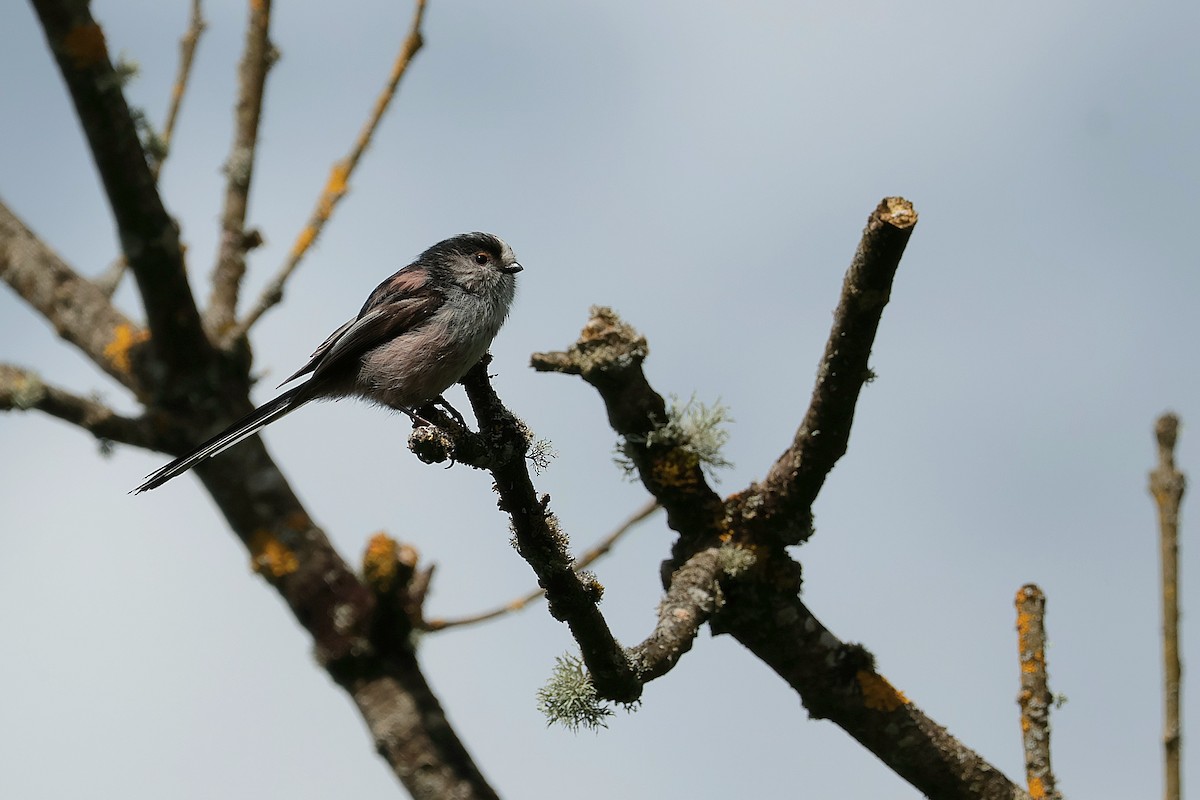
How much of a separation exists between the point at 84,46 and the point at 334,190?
189cm

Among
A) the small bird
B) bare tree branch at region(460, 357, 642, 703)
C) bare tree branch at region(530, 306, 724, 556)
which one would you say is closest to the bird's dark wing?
the small bird

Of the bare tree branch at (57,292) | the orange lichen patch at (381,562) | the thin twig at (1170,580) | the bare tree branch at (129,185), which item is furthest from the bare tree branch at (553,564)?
the bare tree branch at (57,292)

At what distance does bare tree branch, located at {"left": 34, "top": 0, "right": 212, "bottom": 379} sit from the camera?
5867 mm

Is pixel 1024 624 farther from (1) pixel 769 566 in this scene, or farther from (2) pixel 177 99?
(2) pixel 177 99

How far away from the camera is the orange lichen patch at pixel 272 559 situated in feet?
22.5

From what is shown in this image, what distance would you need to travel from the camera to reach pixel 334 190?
747 cm

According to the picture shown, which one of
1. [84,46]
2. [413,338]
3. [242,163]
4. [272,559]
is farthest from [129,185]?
[413,338]

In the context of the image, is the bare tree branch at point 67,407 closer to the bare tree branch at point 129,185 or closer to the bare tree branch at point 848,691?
the bare tree branch at point 129,185

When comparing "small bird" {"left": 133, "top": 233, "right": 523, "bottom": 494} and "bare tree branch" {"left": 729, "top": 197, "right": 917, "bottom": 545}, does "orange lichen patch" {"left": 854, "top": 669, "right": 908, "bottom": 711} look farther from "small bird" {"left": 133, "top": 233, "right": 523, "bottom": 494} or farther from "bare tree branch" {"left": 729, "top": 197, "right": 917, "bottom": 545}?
"small bird" {"left": 133, "top": 233, "right": 523, "bottom": 494}

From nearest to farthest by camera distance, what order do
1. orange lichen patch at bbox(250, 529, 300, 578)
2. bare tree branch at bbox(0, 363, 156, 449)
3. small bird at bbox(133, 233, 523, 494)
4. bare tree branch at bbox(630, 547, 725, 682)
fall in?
bare tree branch at bbox(630, 547, 725, 682)
small bird at bbox(133, 233, 523, 494)
bare tree branch at bbox(0, 363, 156, 449)
orange lichen patch at bbox(250, 529, 300, 578)

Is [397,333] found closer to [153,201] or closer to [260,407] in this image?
[260,407]

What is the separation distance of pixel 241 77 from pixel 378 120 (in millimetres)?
1147

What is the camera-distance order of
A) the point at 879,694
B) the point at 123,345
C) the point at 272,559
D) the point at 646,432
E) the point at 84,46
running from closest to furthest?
the point at 879,694 < the point at 646,432 < the point at 84,46 < the point at 272,559 < the point at 123,345

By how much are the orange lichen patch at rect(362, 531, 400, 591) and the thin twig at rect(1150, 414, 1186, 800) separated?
11.7 feet
